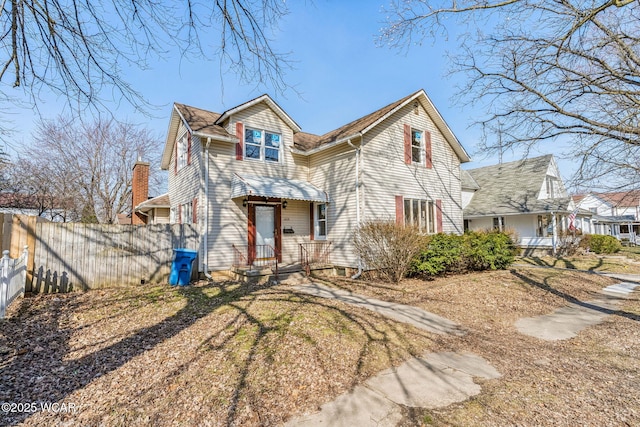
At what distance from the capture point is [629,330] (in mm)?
6500

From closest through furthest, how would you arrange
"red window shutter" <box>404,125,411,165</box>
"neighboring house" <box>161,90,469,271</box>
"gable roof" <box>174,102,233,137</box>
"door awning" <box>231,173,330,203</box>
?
"door awning" <box>231,173,330,203</box>
"gable roof" <box>174,102,233,137</box>
"neighboring house" <box>161,90,469,271</box>
"red window shutter" <box>404,125,411,165</box>

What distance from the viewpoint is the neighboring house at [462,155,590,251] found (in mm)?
20359

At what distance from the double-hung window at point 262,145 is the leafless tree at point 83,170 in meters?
15.3

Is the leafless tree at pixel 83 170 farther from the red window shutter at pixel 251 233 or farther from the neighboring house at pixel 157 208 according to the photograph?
the red window shutter at pixel 251 233

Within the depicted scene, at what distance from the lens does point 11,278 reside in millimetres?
6590

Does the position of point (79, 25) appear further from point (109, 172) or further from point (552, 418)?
point (109, 172)

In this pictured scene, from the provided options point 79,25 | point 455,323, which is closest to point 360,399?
point 455,323

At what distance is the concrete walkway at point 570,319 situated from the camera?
6.37m

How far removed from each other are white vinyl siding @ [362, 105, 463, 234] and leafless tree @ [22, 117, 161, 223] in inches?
783

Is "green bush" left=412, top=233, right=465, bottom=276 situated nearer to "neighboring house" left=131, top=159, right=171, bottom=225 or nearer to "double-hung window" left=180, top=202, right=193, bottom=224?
"double-hung window" left=180, top=202, right=193, bottom=224

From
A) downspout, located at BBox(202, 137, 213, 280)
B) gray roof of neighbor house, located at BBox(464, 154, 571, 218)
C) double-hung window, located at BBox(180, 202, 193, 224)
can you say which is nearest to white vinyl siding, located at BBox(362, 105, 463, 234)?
downspout, located at BBox(202, 137, 213, 280)

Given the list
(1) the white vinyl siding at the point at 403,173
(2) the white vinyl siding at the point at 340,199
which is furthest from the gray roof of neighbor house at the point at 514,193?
(2) the white vinyl siding at the point at 340,199

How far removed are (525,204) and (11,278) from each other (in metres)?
25.2

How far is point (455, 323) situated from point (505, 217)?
1876 centimetres
